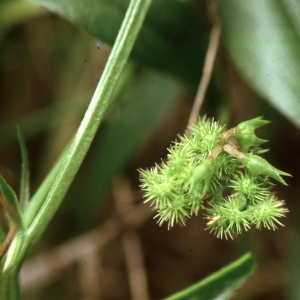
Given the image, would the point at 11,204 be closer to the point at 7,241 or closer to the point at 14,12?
the point at 7,241

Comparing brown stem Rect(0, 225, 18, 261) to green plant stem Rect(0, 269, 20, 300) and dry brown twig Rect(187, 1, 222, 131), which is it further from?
dry brown twig Rect(187, 1, 222, 131)

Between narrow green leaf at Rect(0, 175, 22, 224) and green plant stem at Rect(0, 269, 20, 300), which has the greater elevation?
narrow green leaf at Rect(0, 175, 22, 224)

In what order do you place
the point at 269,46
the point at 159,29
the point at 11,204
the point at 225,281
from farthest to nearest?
the point at 159,29, the point at 269,46, the point at 225,281, the point at 11,204

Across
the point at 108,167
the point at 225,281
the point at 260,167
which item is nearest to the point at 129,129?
the point at 108,167

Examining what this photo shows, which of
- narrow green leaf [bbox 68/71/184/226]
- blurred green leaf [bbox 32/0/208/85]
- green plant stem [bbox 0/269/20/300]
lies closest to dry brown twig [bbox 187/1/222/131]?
blurred green leaf [bbox 32/0/208/85]

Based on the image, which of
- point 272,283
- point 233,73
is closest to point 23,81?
point 233,73

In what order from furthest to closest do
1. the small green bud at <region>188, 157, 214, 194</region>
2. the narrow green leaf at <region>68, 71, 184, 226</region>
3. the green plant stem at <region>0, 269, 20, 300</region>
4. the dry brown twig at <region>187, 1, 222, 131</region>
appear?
the narrow green leaf at <region>68, 71, 184, 226</region> → the dry brown twig at <region>187, 1, 222, 131</region> → the green plant stem at <region>0, 269, 20, 300</region> → the small green bud at <region>188, 157, 214, 194</region>

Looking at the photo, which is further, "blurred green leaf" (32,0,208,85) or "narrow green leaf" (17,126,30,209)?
"blurred green leaf" (32,0,208,85)
